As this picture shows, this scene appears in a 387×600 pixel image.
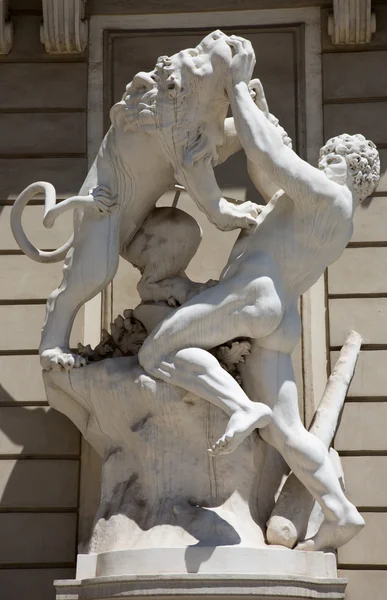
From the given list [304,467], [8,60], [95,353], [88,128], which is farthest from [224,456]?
[8,60]

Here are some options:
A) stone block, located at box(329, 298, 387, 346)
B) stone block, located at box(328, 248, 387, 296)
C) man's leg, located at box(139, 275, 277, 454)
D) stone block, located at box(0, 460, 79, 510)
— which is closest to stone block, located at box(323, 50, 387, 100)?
stone block, located at box(328, 248, 387, 296)

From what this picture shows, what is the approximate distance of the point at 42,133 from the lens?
28.0ft

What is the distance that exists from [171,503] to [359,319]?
69.3 inches

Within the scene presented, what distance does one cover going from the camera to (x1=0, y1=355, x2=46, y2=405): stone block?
808 centimetres

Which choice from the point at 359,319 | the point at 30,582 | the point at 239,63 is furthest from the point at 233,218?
the point at 30,582

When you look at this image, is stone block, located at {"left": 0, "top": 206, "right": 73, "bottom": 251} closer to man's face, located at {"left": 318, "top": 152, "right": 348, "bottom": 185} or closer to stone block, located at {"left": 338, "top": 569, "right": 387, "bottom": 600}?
man's face, located at {"left": 318, "top": 152, "right": 348, "bottom": 185}

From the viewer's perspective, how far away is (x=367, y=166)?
718 cm

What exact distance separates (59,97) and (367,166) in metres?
2.21

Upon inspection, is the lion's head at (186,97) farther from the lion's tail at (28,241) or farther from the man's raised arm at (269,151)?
the lion's tail at (28,241)

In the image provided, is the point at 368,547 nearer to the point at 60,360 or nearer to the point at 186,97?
the point at 60,360

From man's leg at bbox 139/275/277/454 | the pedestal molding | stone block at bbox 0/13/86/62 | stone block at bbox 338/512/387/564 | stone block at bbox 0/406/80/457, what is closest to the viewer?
the pedestal molding

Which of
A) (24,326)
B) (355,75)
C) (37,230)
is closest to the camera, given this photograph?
(24,326)

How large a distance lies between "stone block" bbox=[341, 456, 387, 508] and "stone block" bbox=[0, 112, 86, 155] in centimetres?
234

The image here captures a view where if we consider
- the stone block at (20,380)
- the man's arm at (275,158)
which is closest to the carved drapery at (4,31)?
the stone block at (20,380)
